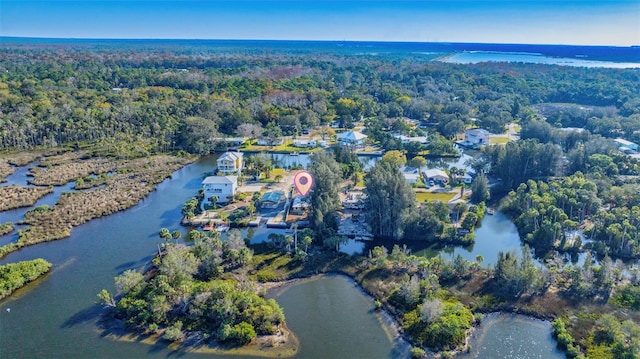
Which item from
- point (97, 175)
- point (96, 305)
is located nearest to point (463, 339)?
point (96, 305)

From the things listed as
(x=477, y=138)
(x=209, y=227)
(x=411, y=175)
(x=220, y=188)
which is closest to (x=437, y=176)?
(x=411, y=175)

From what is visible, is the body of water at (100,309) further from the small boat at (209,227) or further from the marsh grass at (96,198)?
the small boat at (209,227)

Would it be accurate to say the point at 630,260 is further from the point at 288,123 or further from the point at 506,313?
the point at 288,123

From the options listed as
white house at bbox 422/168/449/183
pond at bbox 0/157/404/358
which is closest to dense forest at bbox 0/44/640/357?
pond at bbox 0/157/404/358

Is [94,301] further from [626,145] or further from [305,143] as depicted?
[626,145]

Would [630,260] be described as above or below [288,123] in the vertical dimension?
below

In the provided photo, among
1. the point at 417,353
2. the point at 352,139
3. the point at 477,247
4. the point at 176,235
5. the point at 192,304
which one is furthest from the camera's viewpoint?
the point at 352,139
